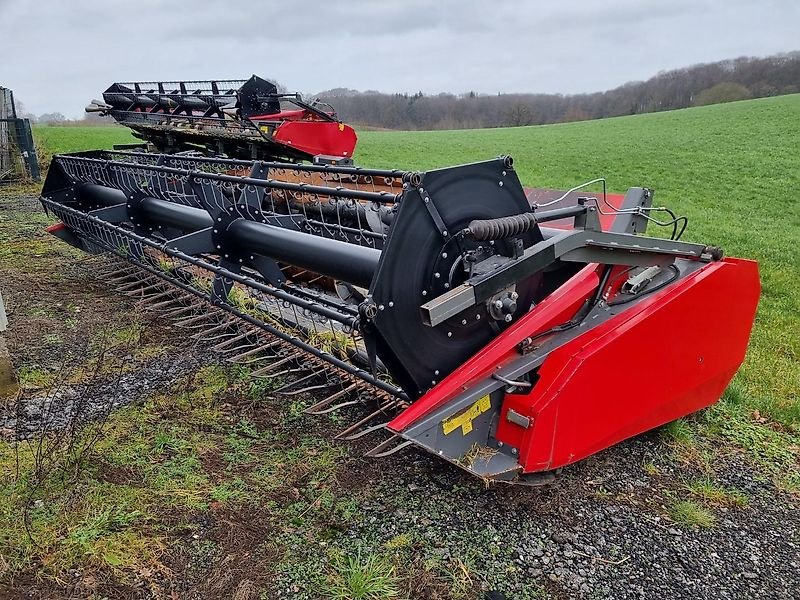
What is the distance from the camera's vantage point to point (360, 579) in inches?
90.4

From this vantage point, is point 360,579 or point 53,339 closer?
point 360,579

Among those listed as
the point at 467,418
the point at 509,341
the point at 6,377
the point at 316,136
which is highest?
the point at 316,136

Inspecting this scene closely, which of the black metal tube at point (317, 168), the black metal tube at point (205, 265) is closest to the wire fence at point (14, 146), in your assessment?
the black metal tube at point (205, 265)

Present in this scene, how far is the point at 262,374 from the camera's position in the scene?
3943mm

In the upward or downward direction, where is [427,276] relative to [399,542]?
upward

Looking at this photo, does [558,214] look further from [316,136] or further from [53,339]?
[316,136]

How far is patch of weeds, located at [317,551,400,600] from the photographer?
7.43ft

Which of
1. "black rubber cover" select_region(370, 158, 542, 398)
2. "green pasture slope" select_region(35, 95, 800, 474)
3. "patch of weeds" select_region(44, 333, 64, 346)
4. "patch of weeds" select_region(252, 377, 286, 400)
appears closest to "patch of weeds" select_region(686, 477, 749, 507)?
"green pasture slope" select_region(35, 95, 800, 474)

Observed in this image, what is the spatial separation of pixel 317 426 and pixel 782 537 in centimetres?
220

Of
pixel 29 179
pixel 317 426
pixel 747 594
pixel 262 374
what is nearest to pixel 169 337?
pixel 262 374

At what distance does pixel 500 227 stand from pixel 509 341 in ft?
1.63

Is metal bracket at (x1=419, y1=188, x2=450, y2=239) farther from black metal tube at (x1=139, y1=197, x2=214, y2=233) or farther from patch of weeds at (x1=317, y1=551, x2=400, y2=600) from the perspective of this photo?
black metal tube at (x1=139, y1=197, x2=214, y2=233)

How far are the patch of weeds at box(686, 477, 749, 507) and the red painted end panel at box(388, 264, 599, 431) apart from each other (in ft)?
3.40

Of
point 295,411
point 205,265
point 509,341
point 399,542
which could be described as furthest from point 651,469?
point 205,265
